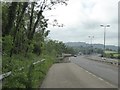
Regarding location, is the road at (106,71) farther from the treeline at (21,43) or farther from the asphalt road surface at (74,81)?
the treeline at (21,43)

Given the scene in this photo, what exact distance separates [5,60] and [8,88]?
597 cm

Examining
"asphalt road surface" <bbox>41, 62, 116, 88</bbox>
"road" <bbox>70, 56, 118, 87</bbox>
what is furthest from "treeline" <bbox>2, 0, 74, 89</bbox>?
"road" <bbox>70, 56, 118, 87</bbox>

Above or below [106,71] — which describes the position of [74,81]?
above

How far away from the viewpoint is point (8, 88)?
44.0ft

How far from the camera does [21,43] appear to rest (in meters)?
39.5

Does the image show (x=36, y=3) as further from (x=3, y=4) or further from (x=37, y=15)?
(x=3, y=4)

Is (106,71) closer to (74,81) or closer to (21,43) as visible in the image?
(21,43)

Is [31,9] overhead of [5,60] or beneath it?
overhead

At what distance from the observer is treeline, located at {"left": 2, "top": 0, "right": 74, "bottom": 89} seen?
16.6 meters

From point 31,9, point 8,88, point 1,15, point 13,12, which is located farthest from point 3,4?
point 8,88

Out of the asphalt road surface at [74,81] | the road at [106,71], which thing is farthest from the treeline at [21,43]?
the road at [106,71]

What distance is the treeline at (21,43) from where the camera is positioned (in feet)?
54.4

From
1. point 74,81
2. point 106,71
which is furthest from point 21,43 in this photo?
point 74,81

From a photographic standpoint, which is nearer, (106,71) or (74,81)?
(74,81)
